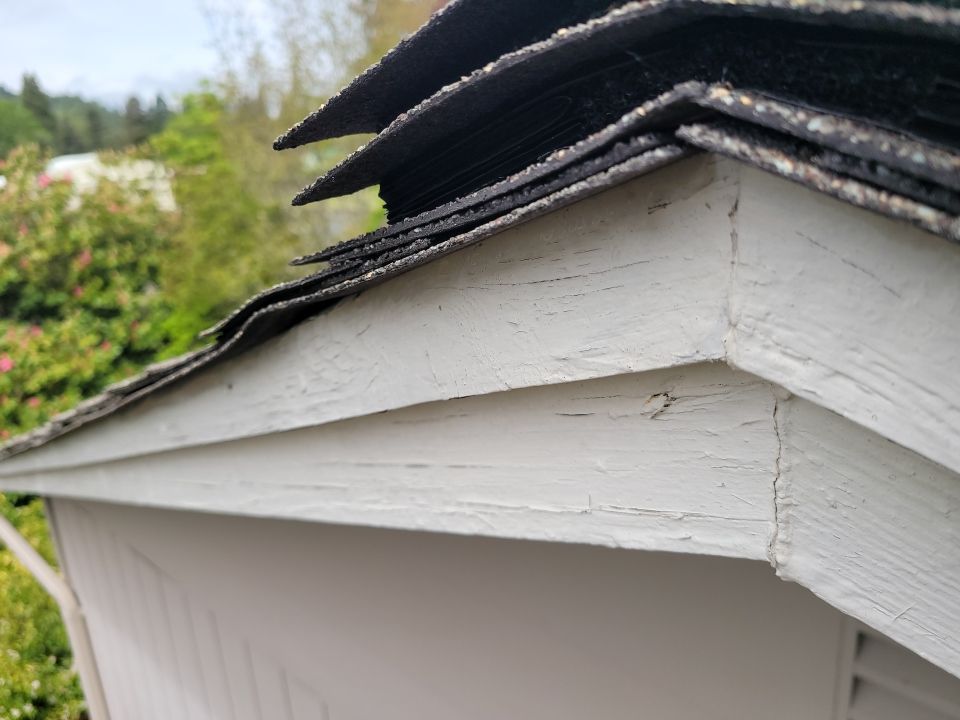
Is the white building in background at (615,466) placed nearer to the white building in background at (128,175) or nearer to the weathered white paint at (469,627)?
the weathered white paint at (469,627)

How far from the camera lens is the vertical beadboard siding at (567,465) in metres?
0.68

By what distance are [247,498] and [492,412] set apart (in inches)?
29.4

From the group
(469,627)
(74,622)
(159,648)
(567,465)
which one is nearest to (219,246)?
(74,622)

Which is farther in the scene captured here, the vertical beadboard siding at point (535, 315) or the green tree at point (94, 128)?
the green tree at point (94, 128)

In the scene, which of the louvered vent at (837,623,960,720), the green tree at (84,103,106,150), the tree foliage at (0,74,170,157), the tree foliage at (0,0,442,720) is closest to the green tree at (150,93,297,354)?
the tree foliage at (0,0,442,720)

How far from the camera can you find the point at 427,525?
3.36 feet

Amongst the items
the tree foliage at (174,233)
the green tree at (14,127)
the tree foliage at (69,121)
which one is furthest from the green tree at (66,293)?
the tree foliage at (69,121)

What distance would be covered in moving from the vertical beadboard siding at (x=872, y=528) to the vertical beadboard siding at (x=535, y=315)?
139 mm

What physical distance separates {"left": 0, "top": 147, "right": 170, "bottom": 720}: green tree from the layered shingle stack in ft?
27.7

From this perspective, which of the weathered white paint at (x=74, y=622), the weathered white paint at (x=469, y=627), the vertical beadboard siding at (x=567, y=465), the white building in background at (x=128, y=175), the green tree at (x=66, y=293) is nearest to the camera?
the vertical beadboard siding at (x=567, y=465)

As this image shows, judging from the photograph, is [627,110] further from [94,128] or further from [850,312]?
[94,128]

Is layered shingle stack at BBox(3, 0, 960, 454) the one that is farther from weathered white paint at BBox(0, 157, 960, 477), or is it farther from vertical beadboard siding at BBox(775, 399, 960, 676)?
vertical beadboard siding at BBox(775, 399, 960, 676)

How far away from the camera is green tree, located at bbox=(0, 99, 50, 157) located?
14742 mm

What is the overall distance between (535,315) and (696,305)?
0.20m
